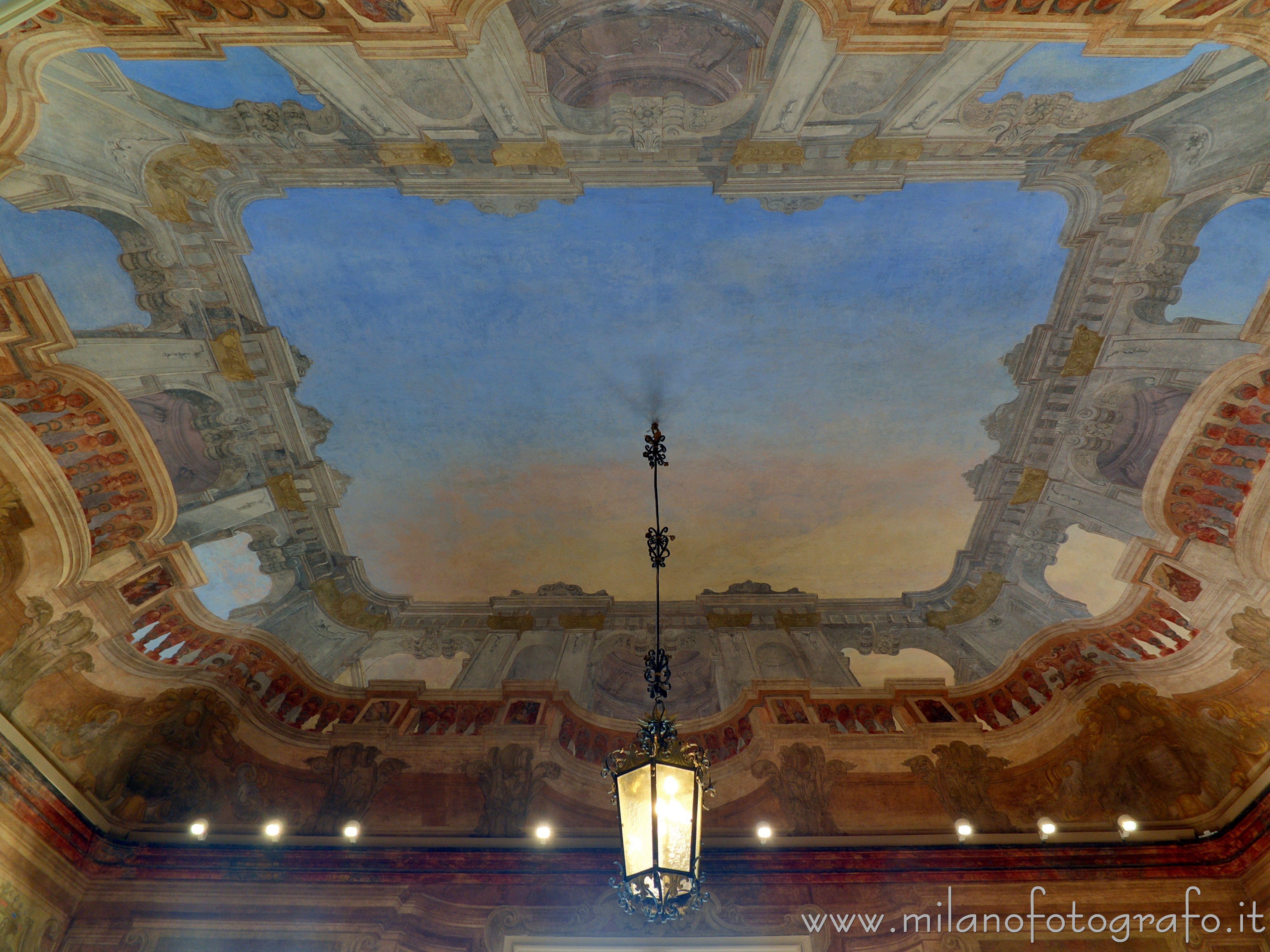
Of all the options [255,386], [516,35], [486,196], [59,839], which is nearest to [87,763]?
[59,839]

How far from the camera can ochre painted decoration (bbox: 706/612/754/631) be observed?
10.6 m

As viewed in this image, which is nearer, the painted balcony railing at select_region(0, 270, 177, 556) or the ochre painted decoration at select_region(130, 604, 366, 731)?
the painted balcony railing at select_region(0, 270, 177, 556)

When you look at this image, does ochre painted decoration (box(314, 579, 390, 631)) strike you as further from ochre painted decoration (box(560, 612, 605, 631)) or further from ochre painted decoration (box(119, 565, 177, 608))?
ochre painted decoration (box(560, 612, 605, 631))

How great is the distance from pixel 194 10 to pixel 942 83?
18.9 feet

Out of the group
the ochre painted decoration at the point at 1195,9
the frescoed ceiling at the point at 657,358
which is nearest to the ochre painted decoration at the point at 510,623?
the frescoed ceiling at the point at 657,358

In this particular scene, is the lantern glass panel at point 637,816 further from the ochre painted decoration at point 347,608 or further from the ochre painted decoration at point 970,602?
the ochre painted decoration at point 970,602

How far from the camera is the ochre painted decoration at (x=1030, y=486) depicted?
8953mm

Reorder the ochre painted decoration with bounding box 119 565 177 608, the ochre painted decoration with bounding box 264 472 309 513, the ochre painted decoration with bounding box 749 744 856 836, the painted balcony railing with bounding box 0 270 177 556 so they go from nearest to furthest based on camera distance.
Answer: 1. the painted balcony railing with bounding box 0 270 177 556
2. the ochre painted decoration with bounding box 119 565 177 608
3. the ochre painted decoration with bounding box 749 744 856 836
4. the ochre painted decoration with bounding box 264 472 309 513

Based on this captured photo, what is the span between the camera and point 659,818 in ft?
15.2

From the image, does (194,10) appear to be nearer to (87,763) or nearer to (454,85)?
(454,85)

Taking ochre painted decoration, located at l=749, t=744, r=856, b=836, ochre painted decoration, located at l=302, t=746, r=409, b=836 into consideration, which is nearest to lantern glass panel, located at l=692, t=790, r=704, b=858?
ochre painted decoration, located at l=749, t=744, r=856, b=836

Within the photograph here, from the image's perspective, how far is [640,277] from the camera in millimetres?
7734

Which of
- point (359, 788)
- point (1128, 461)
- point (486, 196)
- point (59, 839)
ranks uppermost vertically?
point (486, 196)

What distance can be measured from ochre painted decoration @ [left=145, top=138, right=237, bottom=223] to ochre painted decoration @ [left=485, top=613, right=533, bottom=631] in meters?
6.26
